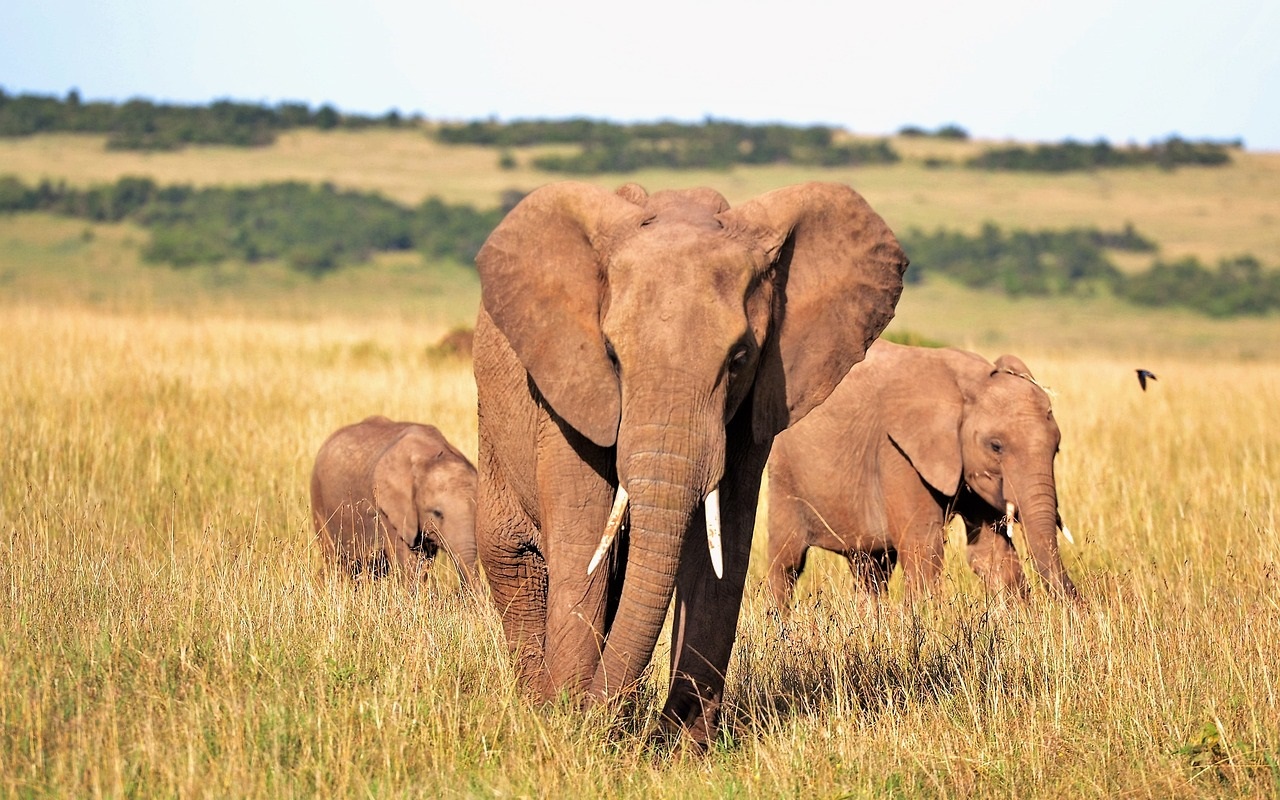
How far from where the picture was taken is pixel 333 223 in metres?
61.9

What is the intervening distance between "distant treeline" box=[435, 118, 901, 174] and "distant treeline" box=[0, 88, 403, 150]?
10681 mm

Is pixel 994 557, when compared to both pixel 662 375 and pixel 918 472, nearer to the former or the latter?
pixel 918 472

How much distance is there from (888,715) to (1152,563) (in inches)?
151

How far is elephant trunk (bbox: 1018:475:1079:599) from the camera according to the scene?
25.9 feet

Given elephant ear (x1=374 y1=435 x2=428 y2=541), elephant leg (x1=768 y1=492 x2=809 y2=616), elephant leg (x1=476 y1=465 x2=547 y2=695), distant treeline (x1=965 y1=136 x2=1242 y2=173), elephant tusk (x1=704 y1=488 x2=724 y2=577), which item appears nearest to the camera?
elephant tusk (x1=704 y1=488 x2=724 y2=577)

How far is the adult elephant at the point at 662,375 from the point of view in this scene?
4.49 m

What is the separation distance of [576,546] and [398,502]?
3.97 meters

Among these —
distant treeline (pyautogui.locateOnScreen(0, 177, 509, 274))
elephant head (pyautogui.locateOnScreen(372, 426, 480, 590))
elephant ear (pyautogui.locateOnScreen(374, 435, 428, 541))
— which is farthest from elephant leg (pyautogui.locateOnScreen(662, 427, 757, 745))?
distant treeline (pyautogui.locateOnScreen(0, 177, 509, 274))

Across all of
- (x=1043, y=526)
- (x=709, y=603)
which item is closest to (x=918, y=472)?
(x=1043, y=526)

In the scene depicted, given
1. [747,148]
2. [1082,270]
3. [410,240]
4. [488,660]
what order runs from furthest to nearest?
[747,148] → [410,240] → [1082,270] → [488,660]

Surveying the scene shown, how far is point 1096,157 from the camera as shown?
8725cm

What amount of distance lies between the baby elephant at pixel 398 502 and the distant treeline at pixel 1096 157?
81822mm

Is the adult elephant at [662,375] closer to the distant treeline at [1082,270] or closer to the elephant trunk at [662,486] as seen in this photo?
the elephant trunk at [662,486]

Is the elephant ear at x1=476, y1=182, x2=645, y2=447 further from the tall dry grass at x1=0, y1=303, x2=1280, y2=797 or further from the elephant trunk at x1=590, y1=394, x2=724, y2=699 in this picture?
the tall dry grass at x1=0, y1=303, x2=1280, y2=797
